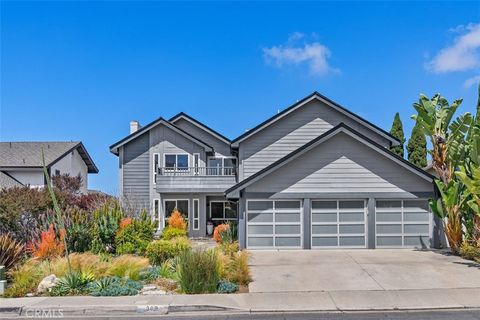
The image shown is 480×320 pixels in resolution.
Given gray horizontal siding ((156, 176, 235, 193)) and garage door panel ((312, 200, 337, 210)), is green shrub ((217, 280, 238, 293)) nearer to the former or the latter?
garage door panel ((312, 200, 337, 210))

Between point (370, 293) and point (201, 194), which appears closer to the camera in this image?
point (370, 293)

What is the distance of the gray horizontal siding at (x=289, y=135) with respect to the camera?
23.8 metres

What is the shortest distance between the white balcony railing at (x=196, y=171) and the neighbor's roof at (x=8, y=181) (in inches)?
414

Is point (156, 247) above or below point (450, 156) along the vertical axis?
below

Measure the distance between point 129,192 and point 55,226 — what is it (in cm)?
1160

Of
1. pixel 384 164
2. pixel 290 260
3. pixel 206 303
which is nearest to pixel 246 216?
pixel 290 260

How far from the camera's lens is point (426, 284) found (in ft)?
37.9

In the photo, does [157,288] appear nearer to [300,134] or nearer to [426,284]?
[426,284]

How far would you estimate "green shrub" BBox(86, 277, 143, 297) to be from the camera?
1070cm

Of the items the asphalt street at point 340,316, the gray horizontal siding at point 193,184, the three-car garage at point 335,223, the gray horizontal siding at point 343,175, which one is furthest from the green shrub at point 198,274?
the gray horizontal siding at point 193,184

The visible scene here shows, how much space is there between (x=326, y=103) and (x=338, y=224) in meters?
8.10

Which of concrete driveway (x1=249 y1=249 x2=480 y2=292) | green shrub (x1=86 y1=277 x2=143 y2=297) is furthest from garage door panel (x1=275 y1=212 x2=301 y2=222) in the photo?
green shrub (x1=86 y1=277 x2=143 y2=297)

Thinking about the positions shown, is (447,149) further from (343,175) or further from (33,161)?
(33,161)

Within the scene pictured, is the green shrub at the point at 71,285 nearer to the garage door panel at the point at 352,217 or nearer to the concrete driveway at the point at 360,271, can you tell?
the concrete driveway at the point at 360,271
